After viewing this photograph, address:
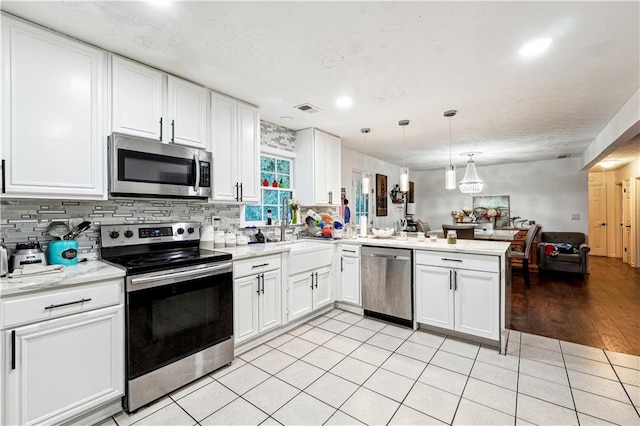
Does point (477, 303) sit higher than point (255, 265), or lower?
lower

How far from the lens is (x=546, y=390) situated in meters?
2.05

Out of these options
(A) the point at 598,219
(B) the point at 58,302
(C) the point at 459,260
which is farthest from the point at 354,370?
(A) the point at 598,219

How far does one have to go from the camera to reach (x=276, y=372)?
230 cm

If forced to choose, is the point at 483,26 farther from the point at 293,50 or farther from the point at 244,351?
the point at 244,351

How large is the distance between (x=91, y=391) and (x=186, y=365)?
0.55m

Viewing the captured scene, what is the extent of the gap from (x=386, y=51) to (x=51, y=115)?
2.25 m

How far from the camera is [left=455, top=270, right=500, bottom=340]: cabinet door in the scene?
2617 mm

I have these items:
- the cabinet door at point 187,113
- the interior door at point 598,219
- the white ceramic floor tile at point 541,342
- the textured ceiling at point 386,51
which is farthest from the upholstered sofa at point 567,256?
the cabinet door at point 187,113

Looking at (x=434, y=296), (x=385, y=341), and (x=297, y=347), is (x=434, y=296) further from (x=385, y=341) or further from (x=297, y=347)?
(x=297, y=347)

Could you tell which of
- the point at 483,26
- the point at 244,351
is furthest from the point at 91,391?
the point at 483,26

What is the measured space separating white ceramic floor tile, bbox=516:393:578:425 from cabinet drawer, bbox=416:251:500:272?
102 cm

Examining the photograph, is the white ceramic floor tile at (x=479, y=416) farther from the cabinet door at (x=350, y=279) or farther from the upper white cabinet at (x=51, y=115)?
the upper white cabinet at (x=51, y=115)

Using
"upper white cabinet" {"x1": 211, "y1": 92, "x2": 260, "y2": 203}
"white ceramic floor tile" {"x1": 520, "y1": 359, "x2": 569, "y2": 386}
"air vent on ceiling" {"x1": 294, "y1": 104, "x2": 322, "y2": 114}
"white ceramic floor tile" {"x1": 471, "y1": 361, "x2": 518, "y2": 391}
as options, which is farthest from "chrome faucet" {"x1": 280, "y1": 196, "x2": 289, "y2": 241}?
"white ceramic floor tile" {"x1": 520, "y1": 359, "x2": 569, "y2": 386}

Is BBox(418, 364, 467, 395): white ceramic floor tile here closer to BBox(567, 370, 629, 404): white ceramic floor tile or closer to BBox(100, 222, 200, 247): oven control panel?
BBox(567, 370, 629, 404): white ceramic floor tile
